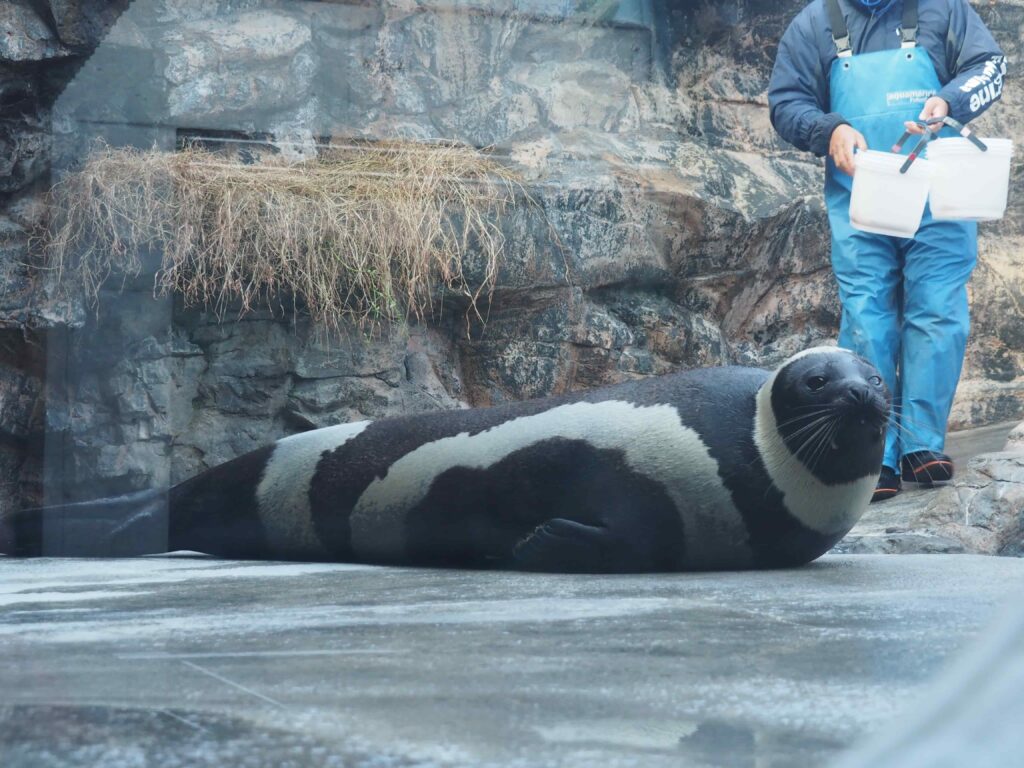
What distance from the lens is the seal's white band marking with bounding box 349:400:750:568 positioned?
3082mm

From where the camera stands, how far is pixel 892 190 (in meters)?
4.31

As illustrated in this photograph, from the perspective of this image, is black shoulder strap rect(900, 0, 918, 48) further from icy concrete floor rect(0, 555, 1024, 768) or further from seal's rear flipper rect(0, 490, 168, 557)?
seal's rear flipper rect(0, 490, 168, 557)

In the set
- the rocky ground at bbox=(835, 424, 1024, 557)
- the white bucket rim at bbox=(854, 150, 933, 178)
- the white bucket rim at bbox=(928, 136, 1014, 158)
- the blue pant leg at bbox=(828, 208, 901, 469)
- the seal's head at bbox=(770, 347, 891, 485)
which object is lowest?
the rocky ground at bbox=(835, 424, 1024, 557)

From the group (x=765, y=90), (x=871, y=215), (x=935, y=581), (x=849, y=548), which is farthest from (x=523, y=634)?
(x=765, y=90)

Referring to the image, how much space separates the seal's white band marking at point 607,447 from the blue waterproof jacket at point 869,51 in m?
1.85

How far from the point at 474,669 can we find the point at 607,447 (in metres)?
1.71

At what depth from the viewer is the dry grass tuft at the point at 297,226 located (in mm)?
4645

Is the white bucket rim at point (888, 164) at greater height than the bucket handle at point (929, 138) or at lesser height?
lesser

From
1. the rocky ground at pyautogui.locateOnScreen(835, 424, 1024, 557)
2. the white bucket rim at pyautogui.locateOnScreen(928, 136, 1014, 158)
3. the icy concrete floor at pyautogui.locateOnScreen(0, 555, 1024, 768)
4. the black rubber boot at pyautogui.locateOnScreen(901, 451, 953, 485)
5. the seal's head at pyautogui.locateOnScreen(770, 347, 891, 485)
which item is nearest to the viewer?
the icy concrete floor at pyautogui.locateOnScreen(0, 555, 1024, 768)

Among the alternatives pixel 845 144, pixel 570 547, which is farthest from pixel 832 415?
pixel 845 144

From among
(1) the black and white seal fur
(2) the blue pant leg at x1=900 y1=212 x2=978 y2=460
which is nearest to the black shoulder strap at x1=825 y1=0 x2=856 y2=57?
(2) the blue pant leg at x1=900 y1=212 x2=978 y2=460

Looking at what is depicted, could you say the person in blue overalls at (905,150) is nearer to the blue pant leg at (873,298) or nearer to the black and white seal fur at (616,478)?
the blue pant leg at (873,298)

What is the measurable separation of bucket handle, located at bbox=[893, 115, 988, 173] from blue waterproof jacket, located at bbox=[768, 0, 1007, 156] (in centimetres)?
7

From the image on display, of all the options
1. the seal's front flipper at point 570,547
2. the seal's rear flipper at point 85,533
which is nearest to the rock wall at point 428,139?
the seal's rear flipper at point 85,533
